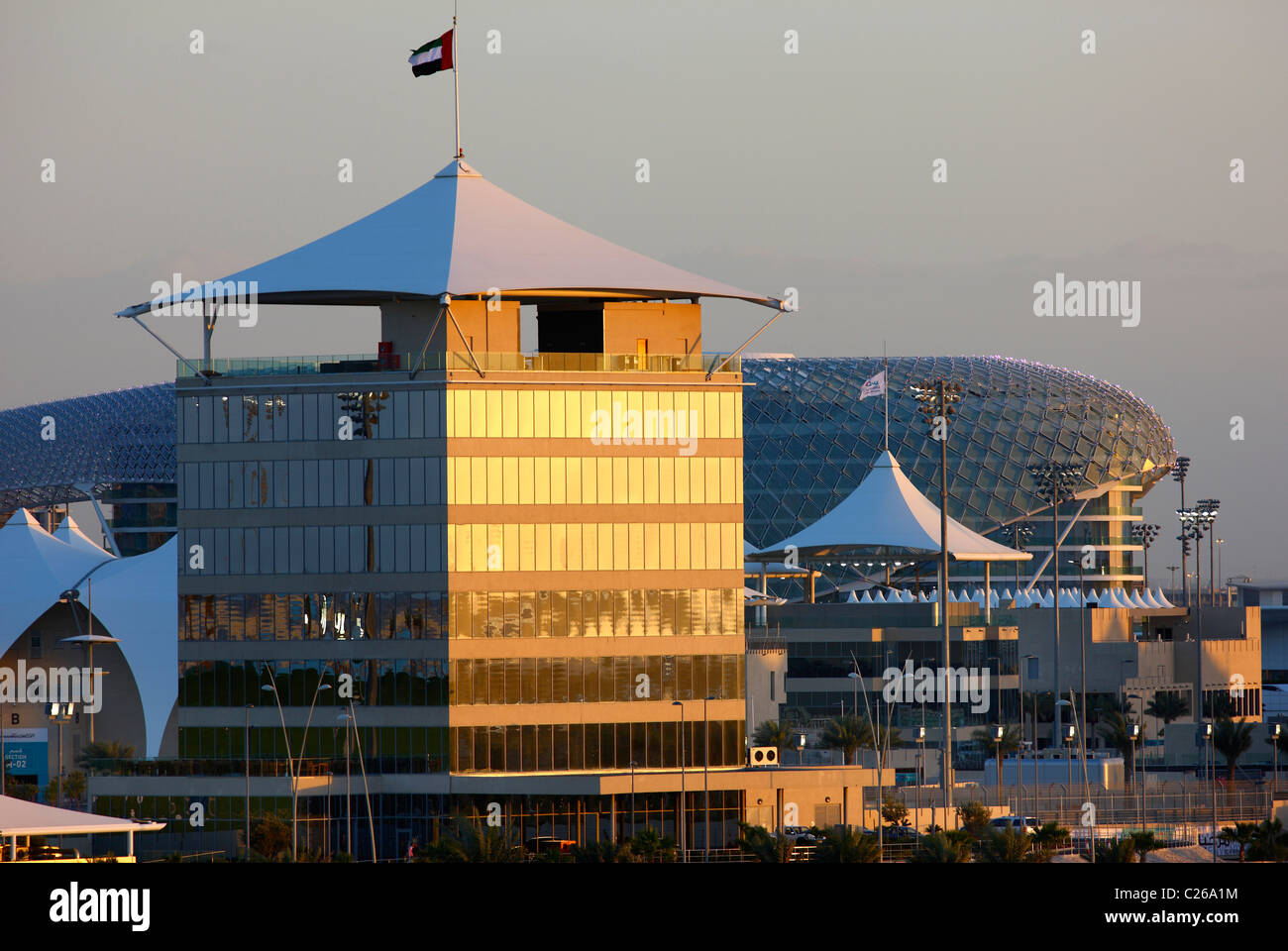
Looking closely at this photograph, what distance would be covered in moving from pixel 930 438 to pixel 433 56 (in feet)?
359

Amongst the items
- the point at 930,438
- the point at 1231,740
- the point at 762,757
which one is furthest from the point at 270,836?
the point at 930,438

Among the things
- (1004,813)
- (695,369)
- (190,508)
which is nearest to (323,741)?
(190,508)

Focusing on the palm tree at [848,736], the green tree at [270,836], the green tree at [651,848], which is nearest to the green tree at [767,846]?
the green tree at [651,848]

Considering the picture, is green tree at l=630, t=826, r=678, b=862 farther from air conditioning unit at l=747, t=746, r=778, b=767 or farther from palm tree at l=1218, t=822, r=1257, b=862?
palm tree at l=1218, t=822, r=1257, b=862

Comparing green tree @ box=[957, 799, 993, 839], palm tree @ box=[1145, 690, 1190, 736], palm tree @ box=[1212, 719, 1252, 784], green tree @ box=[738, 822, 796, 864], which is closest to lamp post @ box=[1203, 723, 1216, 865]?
palm tree @ box=[1212, 719, 1252, 784]

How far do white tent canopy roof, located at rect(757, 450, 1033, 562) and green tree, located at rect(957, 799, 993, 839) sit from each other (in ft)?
151

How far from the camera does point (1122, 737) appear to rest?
9400 centimetres

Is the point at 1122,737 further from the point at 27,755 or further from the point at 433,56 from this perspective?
the point at 27,755

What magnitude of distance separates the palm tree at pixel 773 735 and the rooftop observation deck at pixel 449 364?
20.9m

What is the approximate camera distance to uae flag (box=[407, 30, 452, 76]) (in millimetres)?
72062

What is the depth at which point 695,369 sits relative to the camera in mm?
73188
